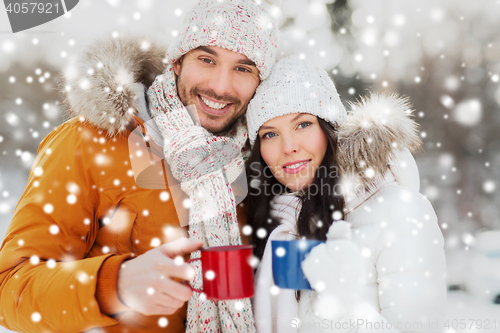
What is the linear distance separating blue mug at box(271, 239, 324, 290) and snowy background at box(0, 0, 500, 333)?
8.12ft

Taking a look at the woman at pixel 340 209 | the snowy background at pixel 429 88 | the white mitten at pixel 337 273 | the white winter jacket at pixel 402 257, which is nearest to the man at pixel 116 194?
the woman at pixel 340 209

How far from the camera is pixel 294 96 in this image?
1539mm

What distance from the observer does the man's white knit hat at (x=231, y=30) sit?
154cm

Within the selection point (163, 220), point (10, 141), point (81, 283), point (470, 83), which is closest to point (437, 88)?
point (470, 83)

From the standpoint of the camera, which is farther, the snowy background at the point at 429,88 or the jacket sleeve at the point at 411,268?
the snowy background at the point at 429,88

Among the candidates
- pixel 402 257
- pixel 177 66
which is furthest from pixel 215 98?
pixel 402 257

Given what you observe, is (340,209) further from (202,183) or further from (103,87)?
(103,87)

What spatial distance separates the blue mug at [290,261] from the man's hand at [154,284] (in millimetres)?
293

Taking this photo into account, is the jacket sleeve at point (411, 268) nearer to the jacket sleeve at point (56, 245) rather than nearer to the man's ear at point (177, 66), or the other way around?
the jacket sleeve at point (56, 245)

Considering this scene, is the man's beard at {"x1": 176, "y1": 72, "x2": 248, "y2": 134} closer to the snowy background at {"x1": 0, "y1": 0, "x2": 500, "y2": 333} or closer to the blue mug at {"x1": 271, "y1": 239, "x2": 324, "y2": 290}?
the blue mug at {"x1": 271, "y1": 239, "x2": 324, "y2": 290}

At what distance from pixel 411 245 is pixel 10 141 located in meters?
3.84

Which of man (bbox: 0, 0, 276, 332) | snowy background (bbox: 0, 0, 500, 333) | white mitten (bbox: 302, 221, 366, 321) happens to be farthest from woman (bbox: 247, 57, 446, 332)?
snowy background (bbox: 0, 0, 500, 333)

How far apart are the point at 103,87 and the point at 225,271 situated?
940mm

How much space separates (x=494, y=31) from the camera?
3527 mm
